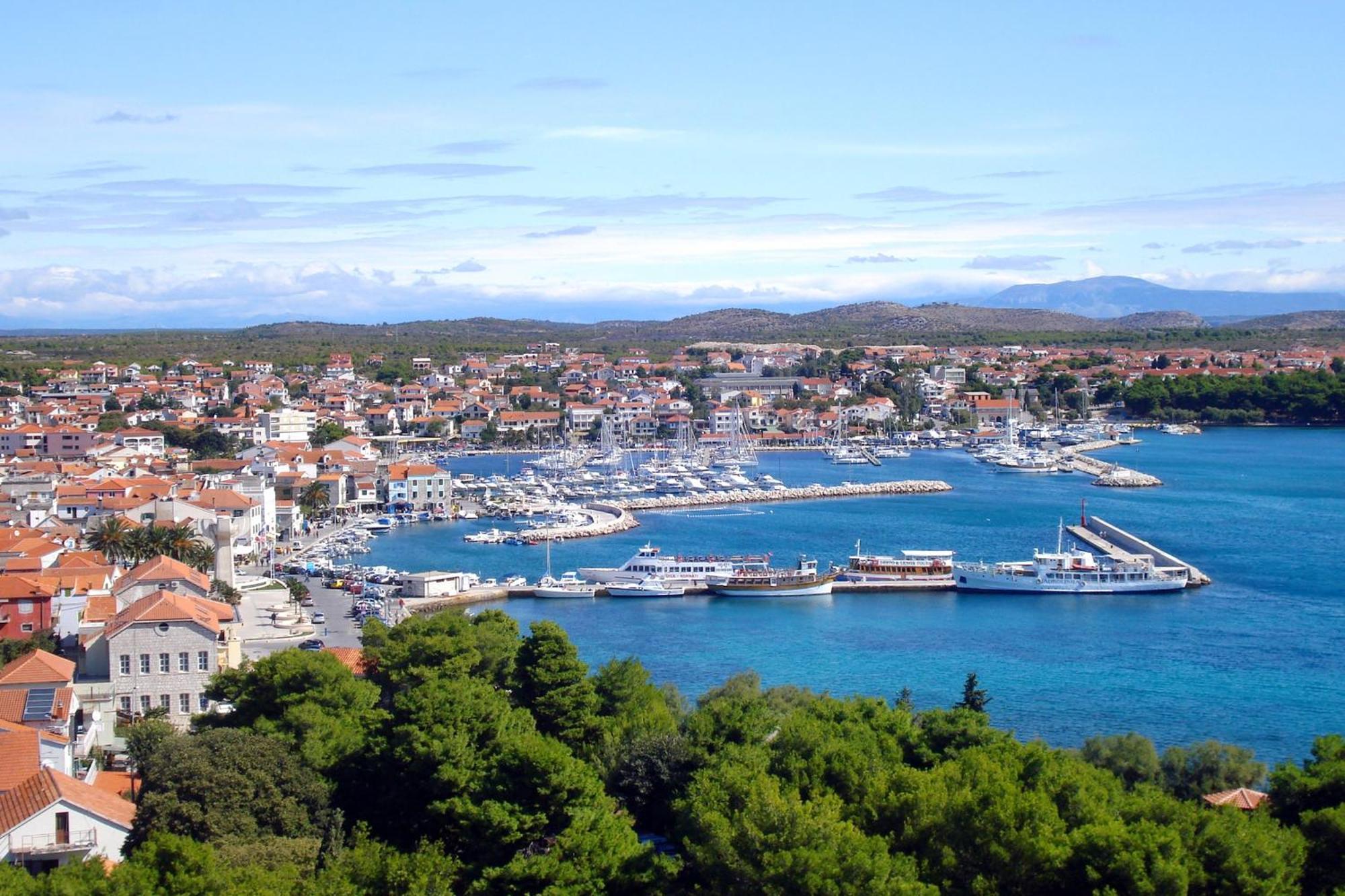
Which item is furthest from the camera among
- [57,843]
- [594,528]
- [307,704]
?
[594,528]

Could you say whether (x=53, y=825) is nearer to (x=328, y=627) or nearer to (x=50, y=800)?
(x=50, y=800)

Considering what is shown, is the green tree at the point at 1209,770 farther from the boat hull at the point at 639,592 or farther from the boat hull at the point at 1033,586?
the boat hull at the point at 639,592

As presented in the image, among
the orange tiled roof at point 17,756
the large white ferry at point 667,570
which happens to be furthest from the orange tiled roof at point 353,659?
the large white ferry at point 667,570

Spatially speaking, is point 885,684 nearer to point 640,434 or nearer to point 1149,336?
point 640,434

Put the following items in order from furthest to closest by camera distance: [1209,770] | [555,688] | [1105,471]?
[1105,471], [555,688], [1209,770]

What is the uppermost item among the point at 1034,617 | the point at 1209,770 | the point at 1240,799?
the point at 1240,799

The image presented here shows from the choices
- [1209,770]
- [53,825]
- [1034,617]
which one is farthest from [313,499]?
[1209,770]
